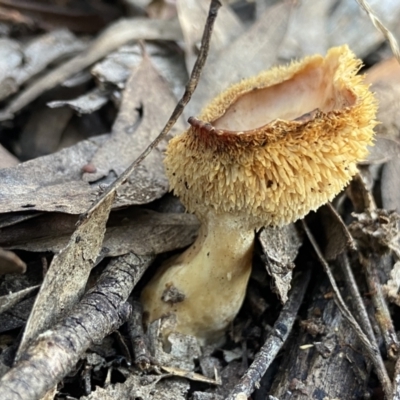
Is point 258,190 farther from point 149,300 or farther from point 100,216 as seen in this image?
point 149,300

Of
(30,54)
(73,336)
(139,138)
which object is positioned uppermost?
(30,54)

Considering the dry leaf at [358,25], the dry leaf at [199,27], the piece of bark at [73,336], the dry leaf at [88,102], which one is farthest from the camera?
the dry leaf at [358,25]

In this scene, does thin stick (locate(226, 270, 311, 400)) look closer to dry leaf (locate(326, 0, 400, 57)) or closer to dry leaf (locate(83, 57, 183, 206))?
dry leaf (locate(83, 57, 183, 206))

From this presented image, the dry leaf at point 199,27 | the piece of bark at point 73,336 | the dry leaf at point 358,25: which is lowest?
the piece of bark at point 73,336

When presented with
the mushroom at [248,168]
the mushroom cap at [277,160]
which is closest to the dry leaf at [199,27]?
the mushroom at [248,168]

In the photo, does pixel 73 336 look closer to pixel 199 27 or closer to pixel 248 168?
pixel 248 168

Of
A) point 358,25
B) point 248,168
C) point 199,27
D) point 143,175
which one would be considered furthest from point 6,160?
point 358,25

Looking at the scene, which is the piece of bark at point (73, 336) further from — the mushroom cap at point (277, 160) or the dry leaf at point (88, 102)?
the dry leaf at point (88, 102)
